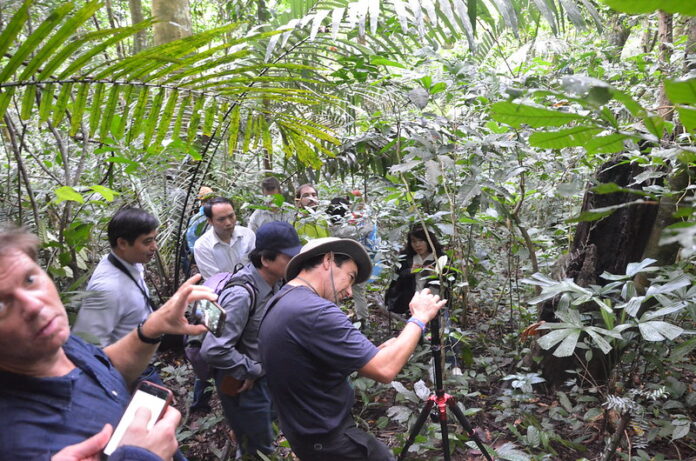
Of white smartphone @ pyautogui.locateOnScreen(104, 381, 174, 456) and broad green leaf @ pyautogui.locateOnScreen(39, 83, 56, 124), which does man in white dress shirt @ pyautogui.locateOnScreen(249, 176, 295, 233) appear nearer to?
broad green leaf @ pyautogui.locateOnScreen(39, 83, 56, 124)

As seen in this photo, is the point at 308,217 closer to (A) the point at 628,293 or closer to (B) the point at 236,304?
(B) the point at 236,304

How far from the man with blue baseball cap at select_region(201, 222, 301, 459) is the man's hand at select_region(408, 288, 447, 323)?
849mm

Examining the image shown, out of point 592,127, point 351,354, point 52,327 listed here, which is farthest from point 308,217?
point 592,127

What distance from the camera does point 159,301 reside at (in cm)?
495

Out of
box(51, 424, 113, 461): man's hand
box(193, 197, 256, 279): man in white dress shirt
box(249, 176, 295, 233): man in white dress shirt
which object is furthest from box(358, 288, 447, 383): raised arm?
box(193, 197, 256, 279): man in white dress shirt

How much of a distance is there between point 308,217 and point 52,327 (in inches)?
99.4

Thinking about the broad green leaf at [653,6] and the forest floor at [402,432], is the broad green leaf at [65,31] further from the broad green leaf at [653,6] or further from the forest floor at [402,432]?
the forest floor at [402,432]

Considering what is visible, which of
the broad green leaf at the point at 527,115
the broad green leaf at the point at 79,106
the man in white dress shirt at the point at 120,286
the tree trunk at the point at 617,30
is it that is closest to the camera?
the broad green leaf at the point at 527,115

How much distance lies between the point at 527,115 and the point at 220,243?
138 inches

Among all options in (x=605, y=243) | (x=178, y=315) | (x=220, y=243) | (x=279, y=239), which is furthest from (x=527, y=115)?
(x=220, y=243)

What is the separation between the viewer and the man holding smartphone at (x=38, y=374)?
1069 mm

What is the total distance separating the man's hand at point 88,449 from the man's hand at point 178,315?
1.30 feet

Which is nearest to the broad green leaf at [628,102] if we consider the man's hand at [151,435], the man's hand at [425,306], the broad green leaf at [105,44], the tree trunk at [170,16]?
the man's hand at [151,435]

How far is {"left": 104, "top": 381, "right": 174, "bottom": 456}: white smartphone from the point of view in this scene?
1150 mm
